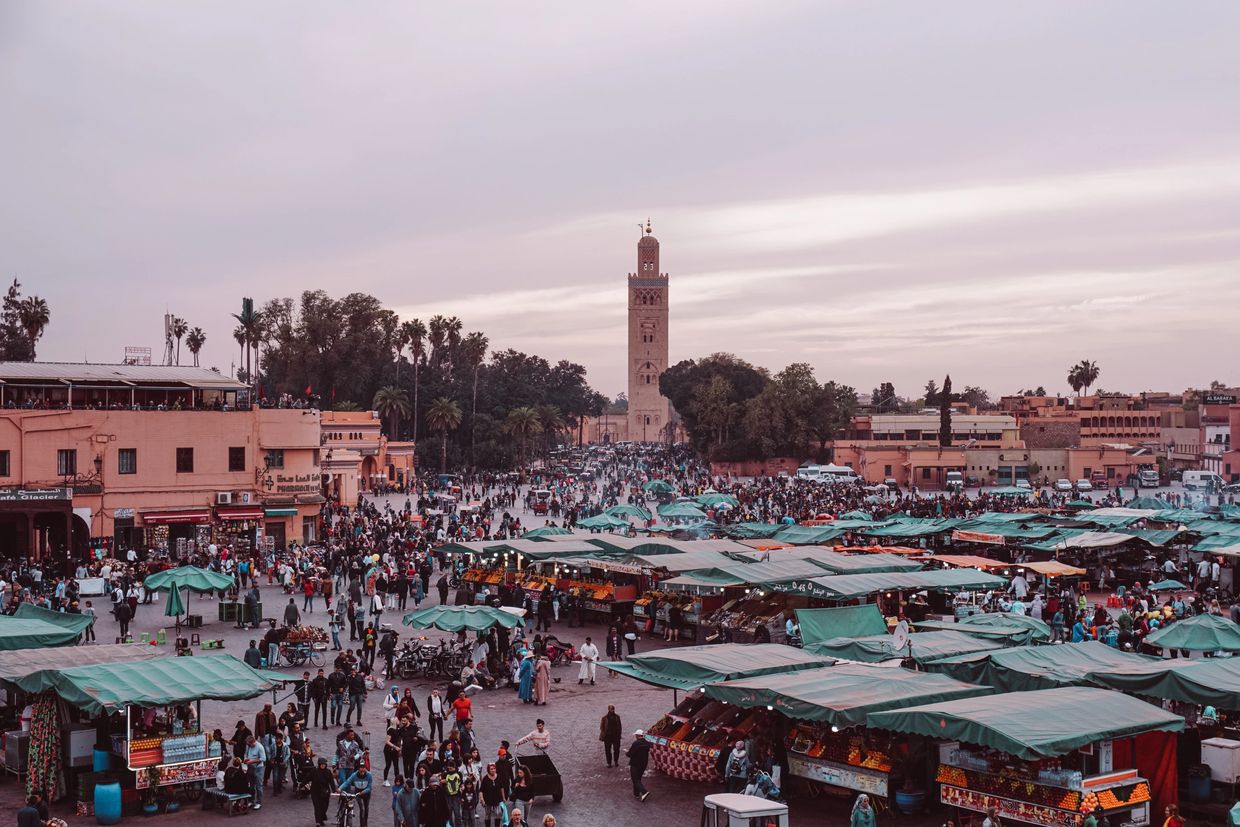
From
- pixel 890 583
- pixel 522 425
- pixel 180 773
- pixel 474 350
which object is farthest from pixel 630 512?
pixel 474 350

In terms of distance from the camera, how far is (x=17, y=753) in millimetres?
16156

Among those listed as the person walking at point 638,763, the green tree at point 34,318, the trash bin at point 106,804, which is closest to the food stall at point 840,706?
the person walking at point 638,763

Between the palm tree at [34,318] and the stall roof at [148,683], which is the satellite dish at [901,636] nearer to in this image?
the stall roof at [148,683]

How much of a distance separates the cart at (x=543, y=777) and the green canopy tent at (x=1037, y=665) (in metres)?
5.95

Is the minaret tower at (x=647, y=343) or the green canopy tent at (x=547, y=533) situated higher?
the minaret tower at (x=647, y=343)

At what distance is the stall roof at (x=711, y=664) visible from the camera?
1695 cm

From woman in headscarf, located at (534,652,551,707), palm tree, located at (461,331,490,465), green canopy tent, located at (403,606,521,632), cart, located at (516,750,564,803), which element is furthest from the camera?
palm tree, located at (461,331,490,465)

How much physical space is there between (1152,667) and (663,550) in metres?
15.7

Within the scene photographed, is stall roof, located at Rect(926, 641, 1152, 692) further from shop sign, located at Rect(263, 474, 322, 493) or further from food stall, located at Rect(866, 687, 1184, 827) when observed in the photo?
shop sign, located at Rect(263, 474, 322, 493)

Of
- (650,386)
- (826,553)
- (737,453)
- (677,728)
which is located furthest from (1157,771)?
(650,386)

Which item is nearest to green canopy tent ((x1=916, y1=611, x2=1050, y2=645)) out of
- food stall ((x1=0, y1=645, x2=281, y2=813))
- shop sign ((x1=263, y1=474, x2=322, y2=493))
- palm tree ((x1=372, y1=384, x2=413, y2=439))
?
food stall ((x1=0, y1=645, x2=281, y2=813))

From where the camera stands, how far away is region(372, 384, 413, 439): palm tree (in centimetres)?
9469

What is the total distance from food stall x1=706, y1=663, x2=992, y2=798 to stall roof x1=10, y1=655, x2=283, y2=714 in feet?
19.9

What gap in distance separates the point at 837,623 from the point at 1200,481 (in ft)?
218
